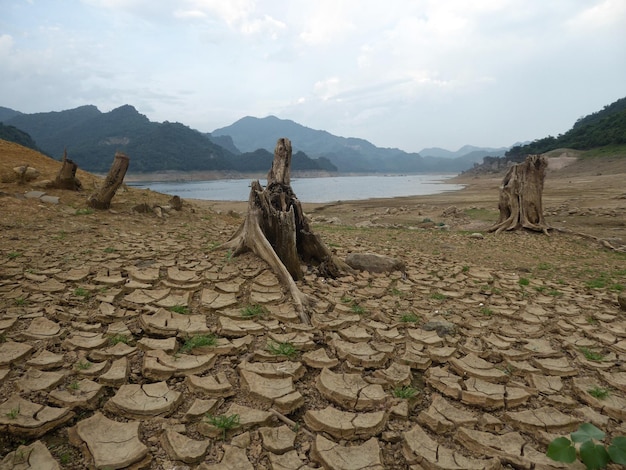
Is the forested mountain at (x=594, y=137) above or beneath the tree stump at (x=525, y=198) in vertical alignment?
above

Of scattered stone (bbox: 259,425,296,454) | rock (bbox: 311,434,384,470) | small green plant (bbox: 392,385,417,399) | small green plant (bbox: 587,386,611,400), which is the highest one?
scattered stone (bbox: 259,425,296,454)

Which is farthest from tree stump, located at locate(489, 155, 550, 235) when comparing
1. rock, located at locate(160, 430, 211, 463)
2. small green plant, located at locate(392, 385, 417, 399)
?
rock, located at locate(160, 430, 211, 463)

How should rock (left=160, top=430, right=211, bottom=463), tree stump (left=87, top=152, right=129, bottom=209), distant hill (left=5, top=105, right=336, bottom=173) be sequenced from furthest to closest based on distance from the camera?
distant hill (left=5, top=105, right=336, bottom=173) < tree stump (left=87, top=152, right=129, bottom=209) < rock (left=160, top=430, right=211, bottom=463)

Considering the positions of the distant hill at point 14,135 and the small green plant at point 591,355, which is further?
the distant hill at point 14,135

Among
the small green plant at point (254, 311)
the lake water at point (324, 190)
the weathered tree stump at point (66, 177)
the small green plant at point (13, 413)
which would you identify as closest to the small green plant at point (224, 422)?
the small green plant at point (13, 413)

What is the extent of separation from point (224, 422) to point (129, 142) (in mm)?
114221

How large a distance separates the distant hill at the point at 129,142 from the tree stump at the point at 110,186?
79.5 metres

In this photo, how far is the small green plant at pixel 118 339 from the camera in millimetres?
3182

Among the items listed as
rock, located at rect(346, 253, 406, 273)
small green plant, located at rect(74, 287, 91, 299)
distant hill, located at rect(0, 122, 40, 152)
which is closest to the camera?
small green plant, located at rect(74, 287, 91, 299)

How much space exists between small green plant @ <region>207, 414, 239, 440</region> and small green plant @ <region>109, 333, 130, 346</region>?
1.32 meters

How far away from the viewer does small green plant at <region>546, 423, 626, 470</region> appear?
6.24ft

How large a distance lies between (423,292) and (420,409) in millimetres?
2856

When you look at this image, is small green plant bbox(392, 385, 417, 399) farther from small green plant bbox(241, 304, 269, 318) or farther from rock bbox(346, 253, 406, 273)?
rock bbox(346, 253, 406, 273)

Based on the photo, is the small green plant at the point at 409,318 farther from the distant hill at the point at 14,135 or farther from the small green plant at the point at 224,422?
the distant hill at the point at 14,135
